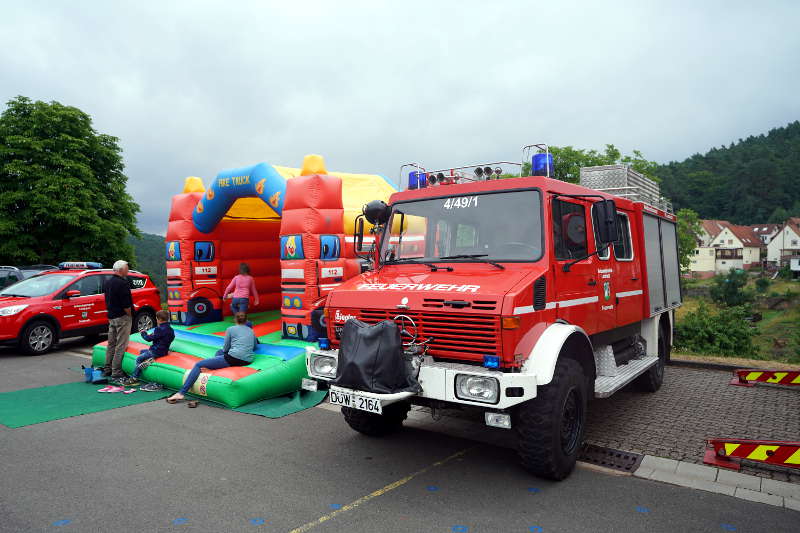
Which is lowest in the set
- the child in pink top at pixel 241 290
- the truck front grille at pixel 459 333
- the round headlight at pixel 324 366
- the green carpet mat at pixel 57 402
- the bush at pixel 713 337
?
the bush at pixel 713 337

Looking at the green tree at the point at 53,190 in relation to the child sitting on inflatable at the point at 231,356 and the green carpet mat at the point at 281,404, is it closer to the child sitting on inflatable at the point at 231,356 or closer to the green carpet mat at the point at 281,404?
the child sitting on inflatable at the point at 231,356

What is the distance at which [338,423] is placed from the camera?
6.08 m

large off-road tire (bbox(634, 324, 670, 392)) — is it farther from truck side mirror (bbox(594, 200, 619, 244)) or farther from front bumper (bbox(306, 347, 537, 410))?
front bumper (bbox(306, 347, 537, 410))

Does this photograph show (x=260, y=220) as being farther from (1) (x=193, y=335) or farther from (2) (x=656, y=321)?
(2) (x=656, y=321)

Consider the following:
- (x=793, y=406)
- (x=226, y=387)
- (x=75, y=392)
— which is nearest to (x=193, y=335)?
(x=75, y=392)

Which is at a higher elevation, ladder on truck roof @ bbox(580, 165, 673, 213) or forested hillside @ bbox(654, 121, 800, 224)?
forested hillside @ bbox(654, 121, 800, 224)

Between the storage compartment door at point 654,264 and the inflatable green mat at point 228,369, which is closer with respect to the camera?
the inflatable green mat at point 228,369

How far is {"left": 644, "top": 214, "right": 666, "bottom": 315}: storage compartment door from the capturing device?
22.9 ft

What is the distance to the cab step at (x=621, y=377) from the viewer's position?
5.06 m

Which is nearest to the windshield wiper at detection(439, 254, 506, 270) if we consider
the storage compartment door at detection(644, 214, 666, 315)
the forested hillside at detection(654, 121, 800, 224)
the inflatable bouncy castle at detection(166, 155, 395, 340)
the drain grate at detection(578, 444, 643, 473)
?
the drain grate at detection(578, 444, 643, 473)

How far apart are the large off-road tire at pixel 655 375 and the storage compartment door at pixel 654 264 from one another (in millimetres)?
509

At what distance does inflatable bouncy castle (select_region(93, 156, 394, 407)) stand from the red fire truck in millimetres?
2398

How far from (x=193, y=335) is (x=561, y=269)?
6788mm

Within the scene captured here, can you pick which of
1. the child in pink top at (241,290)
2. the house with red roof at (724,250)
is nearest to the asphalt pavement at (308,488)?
the child in pink top at (241,290)
